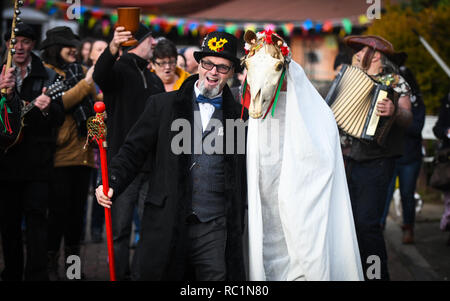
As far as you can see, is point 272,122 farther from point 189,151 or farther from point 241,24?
point 241,24

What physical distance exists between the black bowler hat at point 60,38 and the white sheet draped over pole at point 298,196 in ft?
11.8

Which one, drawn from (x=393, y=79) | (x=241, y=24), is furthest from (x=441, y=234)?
(x=241, y=24)

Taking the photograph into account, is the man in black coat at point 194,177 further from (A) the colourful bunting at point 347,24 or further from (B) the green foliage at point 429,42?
(A) the colourful bunting at point 347,24

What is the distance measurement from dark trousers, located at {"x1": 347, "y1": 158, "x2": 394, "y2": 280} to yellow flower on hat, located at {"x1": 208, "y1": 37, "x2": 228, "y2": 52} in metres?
2.42

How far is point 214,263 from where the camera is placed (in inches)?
181

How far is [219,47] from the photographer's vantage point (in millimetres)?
4793

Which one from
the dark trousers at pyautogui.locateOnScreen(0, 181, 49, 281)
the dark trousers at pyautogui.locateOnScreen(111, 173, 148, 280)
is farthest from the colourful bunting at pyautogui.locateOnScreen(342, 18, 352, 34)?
the dark trousers at pyautogui.locateOnScreen(0, 181, 49, 281)

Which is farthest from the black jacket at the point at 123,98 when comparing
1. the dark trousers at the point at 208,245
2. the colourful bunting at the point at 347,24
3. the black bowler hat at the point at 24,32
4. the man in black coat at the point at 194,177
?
the colourful bunting at the point at 347,24

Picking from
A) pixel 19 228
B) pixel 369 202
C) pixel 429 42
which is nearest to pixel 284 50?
pixel 369 202

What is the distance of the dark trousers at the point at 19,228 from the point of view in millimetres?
6281

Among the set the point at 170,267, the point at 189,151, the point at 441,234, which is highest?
the point at 189,151

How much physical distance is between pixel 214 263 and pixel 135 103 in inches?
95.8

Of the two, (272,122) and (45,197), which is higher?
(272,122)

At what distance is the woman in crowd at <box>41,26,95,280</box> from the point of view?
7.14 metres
